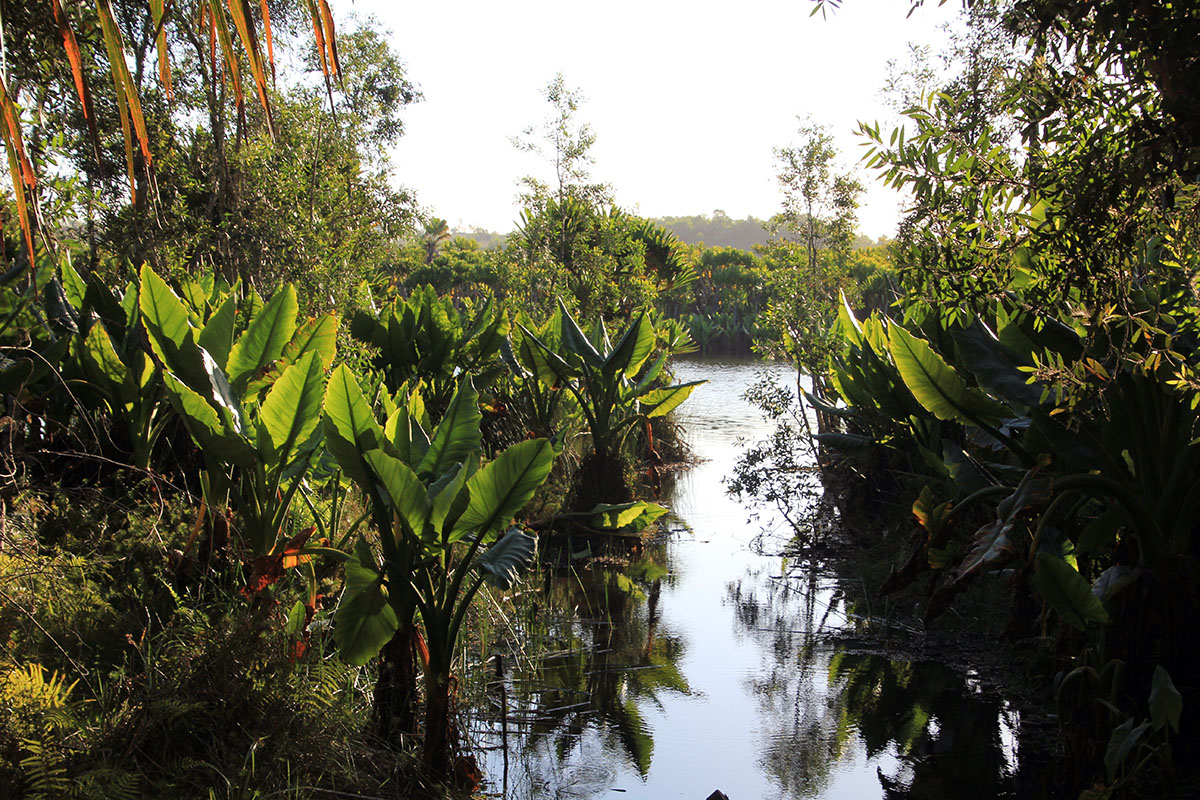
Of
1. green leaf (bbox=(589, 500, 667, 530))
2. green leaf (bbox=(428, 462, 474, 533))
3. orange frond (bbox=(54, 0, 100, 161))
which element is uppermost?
orange frond (bbox=(54, 0, 100, 161))

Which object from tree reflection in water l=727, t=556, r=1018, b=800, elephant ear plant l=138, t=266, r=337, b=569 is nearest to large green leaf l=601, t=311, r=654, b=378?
tree reflection in water l=727, t=556, r=1018, b=800

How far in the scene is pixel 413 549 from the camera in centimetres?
295

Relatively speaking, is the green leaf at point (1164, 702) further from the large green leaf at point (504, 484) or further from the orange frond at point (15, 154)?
the orange frond at point (15, 154)

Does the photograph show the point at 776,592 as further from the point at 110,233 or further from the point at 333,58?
the point at 110,233

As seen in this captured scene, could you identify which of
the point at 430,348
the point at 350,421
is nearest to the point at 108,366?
the point at 350,421

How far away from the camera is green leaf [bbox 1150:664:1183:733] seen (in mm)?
2518

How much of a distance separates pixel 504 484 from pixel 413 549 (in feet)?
1.19

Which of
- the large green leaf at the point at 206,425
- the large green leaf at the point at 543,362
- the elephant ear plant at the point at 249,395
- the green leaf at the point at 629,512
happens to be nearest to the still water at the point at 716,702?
the green leaf at the point at 629,512

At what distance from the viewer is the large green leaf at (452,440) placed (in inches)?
129

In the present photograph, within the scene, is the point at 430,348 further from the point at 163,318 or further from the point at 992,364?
the point at 992,364

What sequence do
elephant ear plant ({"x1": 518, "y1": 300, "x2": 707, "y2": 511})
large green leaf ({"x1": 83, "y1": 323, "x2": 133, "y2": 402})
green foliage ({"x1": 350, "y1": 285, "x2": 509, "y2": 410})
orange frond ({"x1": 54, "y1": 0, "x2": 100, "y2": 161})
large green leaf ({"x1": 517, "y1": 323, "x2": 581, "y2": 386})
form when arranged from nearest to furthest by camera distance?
orange frond ({"x1": 54, "y1": 0, "x2": 100, "y2": 161})
large green leaf ({"x1": 83, "y1": 323, "x2": 133, "y2": 402})
elephant ear plant ({"x1": 518, "y1": 300, "x2": 707, "y2": 511})
large green leaf ({"x1": 517, "y1": 323, "x2": 581, "y2": 386})
green foliage ({"x1": 350, "y1": 285, "x2": 509, "y2": 410})

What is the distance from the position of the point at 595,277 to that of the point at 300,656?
350 inches

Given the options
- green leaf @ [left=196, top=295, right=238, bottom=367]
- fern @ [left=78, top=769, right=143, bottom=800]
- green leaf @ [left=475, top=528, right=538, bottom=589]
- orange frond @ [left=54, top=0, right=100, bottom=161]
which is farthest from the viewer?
green leaf @ [left=196, top=295, right=238, bottom=367]

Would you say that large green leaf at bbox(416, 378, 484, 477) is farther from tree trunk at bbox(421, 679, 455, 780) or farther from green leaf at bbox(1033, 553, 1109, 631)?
green leaf at bbox(1033, 553, 1109, 631)
